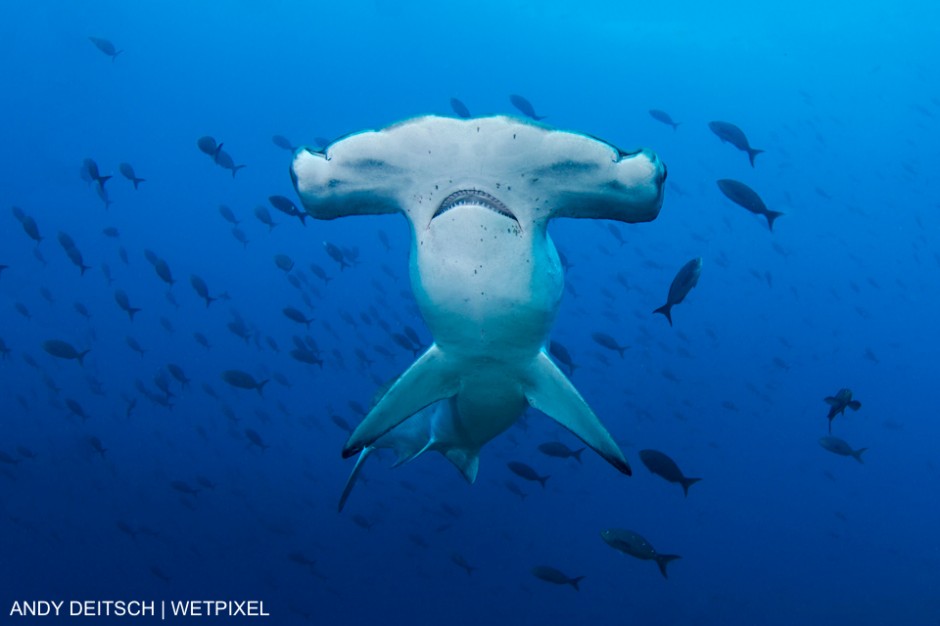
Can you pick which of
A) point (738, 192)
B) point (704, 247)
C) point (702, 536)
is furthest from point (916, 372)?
point (738, 192)

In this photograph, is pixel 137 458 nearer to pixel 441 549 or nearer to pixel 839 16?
pixel 441 549

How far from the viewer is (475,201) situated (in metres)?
2.30

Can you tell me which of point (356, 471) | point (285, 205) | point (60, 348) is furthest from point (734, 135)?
point (60, 348)

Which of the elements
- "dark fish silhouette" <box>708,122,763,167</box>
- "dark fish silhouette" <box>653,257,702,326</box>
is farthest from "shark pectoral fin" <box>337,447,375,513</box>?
"dark fish silhouette" <box>708,122,763,167</box>

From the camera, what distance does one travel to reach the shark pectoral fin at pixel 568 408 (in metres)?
3.01

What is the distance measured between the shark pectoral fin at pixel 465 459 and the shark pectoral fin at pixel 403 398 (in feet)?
4.61

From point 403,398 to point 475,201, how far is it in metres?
1.28

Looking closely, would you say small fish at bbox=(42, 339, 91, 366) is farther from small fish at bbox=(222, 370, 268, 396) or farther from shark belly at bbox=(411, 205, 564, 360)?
shark belly at bbox=(411, 205, 564, 360)

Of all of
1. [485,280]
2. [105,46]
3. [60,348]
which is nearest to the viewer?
[485,280]

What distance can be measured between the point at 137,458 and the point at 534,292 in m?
24.9

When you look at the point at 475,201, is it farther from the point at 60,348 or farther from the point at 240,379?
the point at 60,348

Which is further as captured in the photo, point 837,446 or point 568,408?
point 837,446

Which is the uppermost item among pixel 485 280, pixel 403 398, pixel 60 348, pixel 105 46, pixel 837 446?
pixel 105 46

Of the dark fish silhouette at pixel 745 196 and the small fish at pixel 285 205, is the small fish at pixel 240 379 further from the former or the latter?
the dark fish silhouette at pixel 745 196
